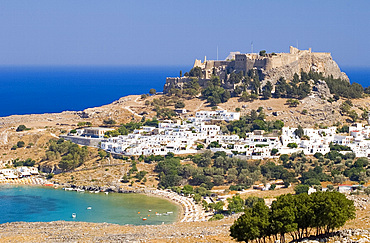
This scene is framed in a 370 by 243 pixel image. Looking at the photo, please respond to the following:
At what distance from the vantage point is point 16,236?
3478cm

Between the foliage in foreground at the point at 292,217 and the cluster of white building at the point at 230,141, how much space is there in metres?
28.9

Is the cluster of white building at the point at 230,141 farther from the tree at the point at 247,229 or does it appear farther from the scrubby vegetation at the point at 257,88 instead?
the tree at the point at 247,229

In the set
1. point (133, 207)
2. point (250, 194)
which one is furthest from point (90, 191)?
point (250, 194)

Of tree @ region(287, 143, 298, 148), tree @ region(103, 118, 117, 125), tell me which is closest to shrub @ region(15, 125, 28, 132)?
tree @ region(103, 118, 117, 125)

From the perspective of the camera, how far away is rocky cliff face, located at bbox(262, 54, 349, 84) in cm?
7144

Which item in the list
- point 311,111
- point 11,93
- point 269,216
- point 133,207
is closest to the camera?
point 269,216

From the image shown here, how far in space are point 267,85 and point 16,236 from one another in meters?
39.8

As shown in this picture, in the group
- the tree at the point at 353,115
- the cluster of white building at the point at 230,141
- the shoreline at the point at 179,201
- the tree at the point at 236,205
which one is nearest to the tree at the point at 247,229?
the shoreline at the point at 179,201

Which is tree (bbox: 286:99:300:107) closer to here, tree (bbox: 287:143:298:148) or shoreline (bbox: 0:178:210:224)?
tree (bbox: 287:143:298:148)

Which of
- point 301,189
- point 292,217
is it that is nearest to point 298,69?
point 301,189

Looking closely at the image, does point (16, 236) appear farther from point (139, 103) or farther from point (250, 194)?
point (139, 103)

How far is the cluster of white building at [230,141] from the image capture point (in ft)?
184

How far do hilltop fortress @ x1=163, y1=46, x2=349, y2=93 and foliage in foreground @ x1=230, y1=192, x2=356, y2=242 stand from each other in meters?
45.9

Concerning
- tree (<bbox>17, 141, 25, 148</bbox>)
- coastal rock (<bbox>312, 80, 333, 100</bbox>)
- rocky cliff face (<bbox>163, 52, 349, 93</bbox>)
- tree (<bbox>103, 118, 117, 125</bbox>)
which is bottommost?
tree (<bbox>17, 141, 25, 148</bbox>)
